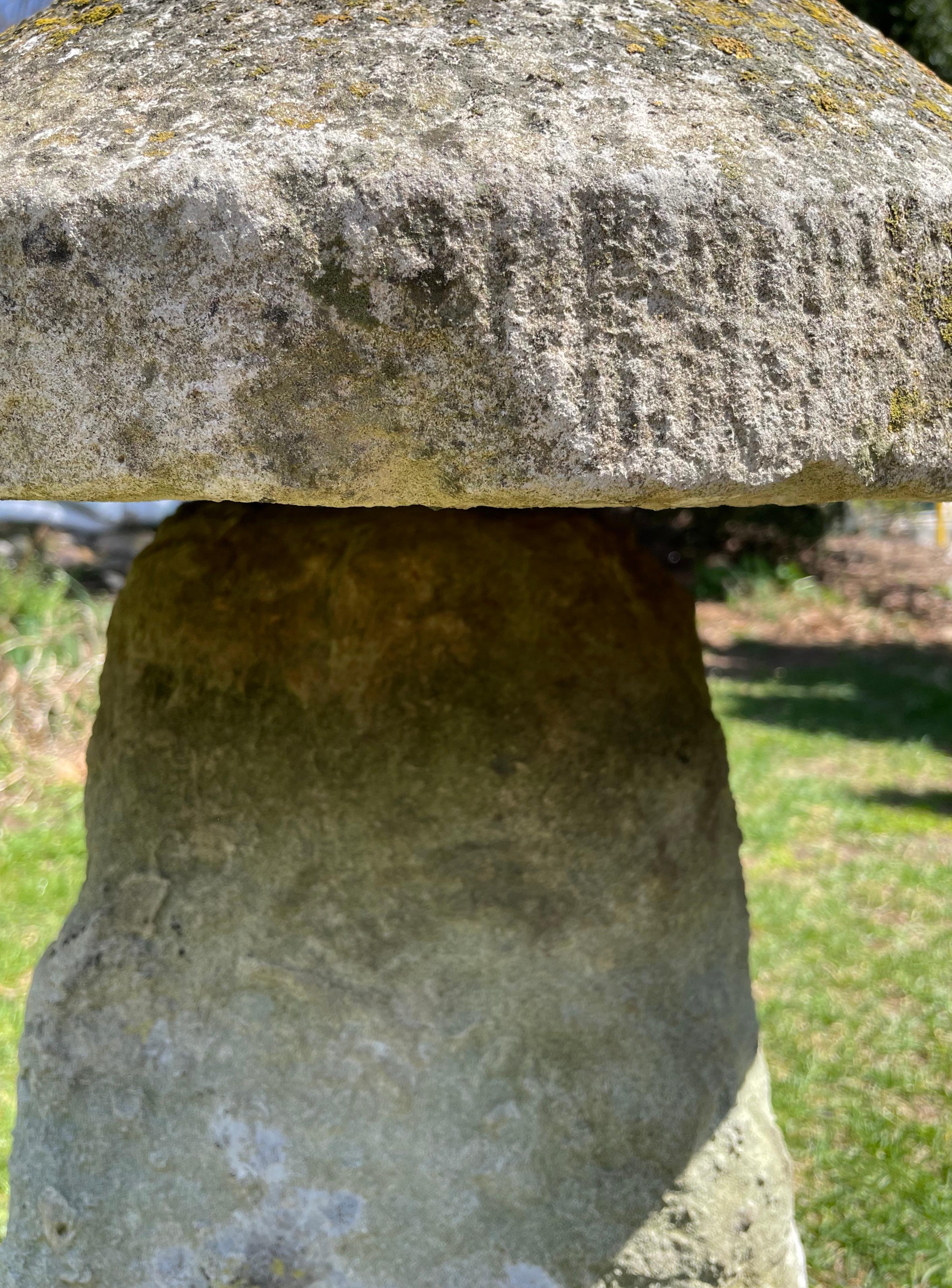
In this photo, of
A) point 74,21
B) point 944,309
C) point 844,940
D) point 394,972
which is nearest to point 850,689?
point 844,940

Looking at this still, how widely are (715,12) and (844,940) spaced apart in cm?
292

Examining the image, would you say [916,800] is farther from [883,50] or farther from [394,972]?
[883,50]

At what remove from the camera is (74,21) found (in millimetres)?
1254

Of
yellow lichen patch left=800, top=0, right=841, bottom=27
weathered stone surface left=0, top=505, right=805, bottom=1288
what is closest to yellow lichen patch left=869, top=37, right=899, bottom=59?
yellow lichen patch left=800, top=0, right=841, bottom=27

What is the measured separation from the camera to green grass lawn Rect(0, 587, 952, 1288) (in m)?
2.39

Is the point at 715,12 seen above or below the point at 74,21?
above

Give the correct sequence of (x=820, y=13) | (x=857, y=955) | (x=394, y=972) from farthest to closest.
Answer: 1. (x=857, y=955)
2. (x=394, y=972)
3. (x=820, y=13)

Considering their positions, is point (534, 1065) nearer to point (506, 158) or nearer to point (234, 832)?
point (234, 832)

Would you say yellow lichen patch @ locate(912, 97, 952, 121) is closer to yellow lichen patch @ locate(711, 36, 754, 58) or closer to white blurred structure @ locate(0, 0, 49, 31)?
yellow lichen patch @ locate(711, 36, 754, 58)

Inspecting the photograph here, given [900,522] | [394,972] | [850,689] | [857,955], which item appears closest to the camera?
[394,972]

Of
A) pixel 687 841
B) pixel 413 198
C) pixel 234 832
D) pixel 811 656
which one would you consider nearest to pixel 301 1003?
pixel 234 832

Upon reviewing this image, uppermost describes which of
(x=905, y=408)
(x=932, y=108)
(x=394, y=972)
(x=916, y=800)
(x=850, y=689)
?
(x=932, y=108)

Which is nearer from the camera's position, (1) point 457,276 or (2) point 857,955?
(1) point 457,276

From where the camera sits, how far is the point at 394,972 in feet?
5.08
